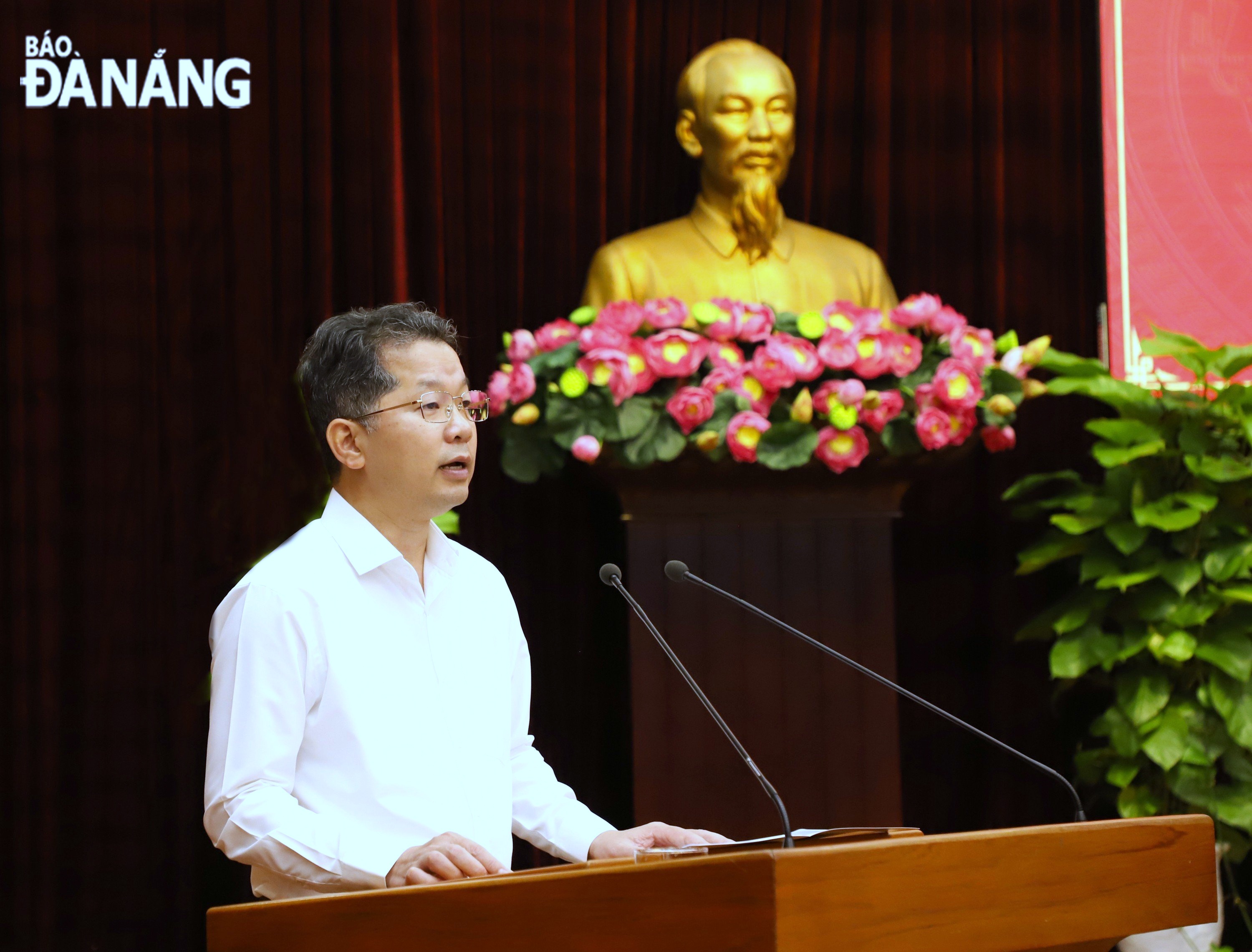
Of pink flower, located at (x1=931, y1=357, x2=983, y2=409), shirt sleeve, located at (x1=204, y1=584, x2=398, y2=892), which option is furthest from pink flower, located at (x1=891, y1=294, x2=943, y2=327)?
shirt sleeve, located at (x1=204, y1=584, x2=398, y2=892)

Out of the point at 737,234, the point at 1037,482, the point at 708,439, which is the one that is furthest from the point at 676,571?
the point at 1037,482

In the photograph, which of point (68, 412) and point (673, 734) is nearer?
point (673, 734)

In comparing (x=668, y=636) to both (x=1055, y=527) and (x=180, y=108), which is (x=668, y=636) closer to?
(x=1055, y=527)

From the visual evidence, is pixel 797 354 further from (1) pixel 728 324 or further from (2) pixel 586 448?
(2) pixel 586 448

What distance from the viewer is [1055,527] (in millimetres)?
3381

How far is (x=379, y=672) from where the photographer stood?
1.50m

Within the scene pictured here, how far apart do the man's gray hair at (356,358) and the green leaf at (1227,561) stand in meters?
1.92

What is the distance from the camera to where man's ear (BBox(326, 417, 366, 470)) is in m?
1.58

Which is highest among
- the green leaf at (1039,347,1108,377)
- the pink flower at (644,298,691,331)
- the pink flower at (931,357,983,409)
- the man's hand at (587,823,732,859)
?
the pink flower at (644,298,691,331)

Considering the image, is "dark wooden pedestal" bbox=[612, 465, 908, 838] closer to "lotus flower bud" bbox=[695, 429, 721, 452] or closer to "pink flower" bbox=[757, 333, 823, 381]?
"lotus flower bud" bbox=[695, 429, 721, 452]

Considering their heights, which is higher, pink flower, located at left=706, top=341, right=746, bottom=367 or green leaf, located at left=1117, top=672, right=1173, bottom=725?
pink flower, located at left=706, top=341, right=746, bottom=367

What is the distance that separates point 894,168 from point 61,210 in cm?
199

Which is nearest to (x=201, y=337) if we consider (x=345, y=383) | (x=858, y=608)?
(x=858, y=608)

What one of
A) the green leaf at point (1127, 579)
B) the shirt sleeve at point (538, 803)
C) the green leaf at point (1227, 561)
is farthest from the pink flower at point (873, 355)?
the shirt sleeve at point (538, 803)
